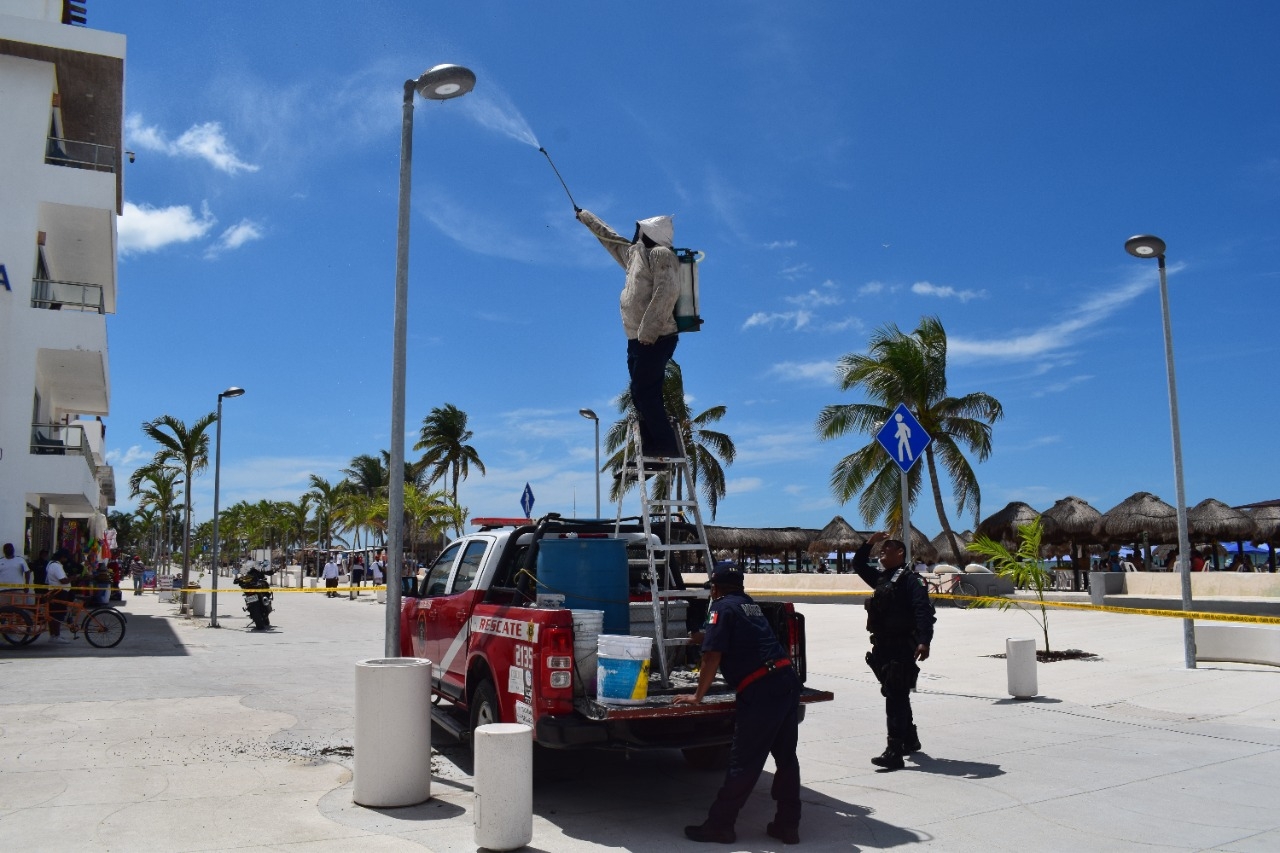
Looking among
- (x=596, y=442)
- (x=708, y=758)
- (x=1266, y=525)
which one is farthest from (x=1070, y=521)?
(x=708, y=758)

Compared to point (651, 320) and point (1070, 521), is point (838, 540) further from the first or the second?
point (651, 320)

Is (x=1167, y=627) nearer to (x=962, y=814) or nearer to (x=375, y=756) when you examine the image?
(x=962, y=814)

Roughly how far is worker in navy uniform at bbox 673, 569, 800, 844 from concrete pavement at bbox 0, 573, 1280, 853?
0.18 metres

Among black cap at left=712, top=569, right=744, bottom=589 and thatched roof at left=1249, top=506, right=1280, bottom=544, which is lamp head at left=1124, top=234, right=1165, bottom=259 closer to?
black cap at left=712, top=569, right=744, bottom=589

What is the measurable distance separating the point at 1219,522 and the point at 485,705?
35329mm

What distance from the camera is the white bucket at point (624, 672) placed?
20.4 ft

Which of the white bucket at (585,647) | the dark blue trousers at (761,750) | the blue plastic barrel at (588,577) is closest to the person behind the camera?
the dark blue trousers at (761,750)

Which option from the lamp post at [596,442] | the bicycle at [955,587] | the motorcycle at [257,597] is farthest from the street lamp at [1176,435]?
the motorcycle at [257,597]

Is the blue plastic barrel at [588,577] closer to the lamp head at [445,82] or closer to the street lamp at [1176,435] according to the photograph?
the lamp head at [445,82]

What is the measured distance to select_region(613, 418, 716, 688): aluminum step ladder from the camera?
7.16 meters

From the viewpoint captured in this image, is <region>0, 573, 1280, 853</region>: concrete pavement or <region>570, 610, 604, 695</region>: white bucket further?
<region>570, 610, 604, 695</region>: white bucket

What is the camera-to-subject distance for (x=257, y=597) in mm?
22734

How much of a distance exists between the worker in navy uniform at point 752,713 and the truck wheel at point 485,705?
176 centimetres

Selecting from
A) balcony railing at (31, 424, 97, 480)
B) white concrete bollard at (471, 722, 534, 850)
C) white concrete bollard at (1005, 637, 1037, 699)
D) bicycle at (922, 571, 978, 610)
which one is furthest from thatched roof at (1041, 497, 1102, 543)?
white concrete bollard at (471, 722, 534, 850)
